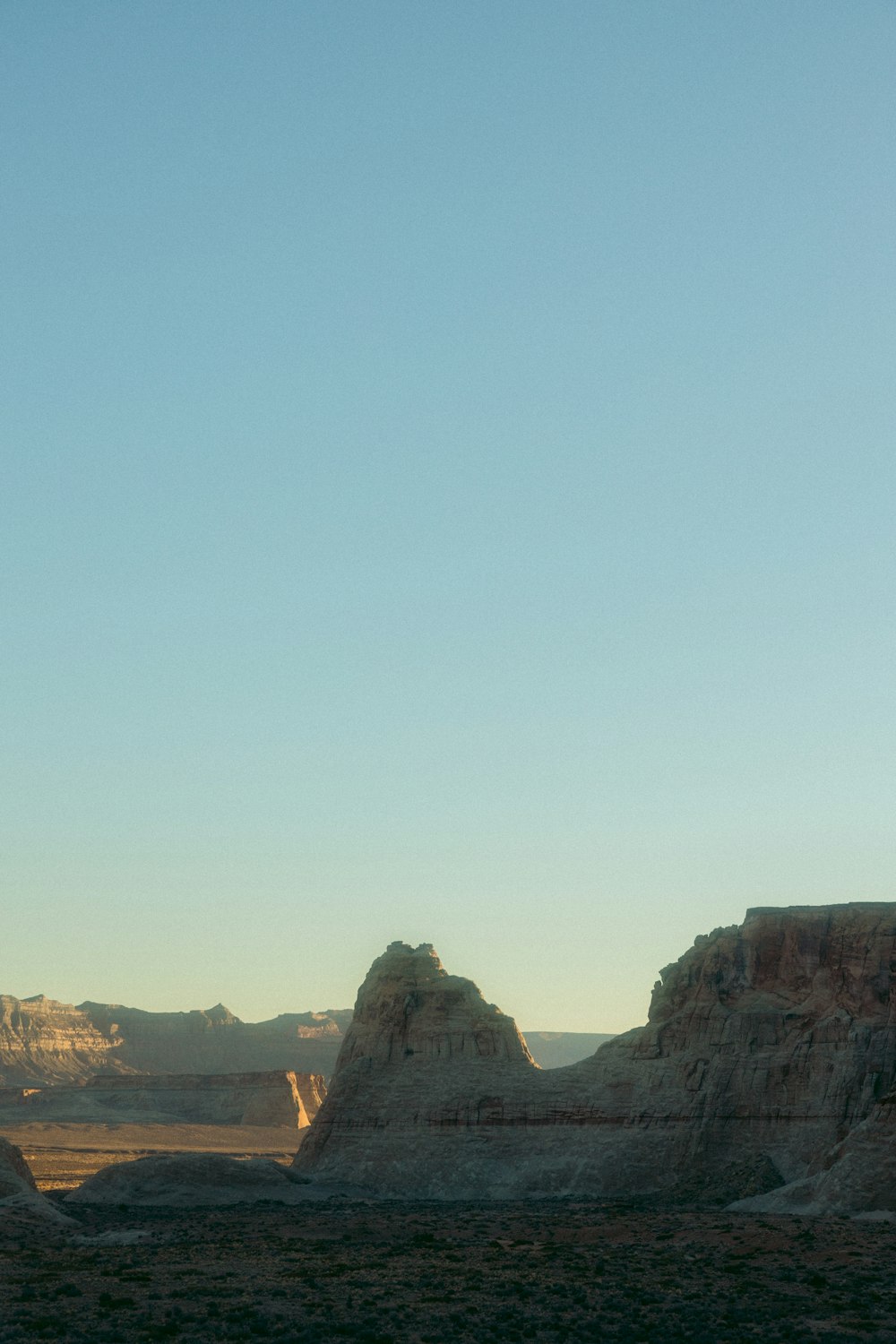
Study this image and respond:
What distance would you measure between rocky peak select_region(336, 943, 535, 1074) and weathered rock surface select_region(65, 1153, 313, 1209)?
10294 mm

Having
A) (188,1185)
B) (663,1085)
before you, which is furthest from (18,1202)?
(663,1085)

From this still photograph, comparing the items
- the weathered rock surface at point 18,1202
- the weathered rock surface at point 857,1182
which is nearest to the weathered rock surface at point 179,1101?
the weathered rock surface at point 18,1202

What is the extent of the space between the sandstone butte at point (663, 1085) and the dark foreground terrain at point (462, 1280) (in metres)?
9.44

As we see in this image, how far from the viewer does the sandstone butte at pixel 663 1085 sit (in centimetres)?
6812

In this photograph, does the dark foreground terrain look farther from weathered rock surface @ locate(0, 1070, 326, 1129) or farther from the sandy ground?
weathered rock surface @ locate(0, 1070, 326, 1129)

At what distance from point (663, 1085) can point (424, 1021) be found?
49.0 ft

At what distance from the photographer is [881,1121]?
57.7 metres

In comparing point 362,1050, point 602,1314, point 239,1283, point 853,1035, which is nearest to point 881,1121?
point 853,1035

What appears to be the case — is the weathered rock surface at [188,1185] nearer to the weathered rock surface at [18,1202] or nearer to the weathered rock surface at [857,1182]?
the weathered rock surface at [18,1202]

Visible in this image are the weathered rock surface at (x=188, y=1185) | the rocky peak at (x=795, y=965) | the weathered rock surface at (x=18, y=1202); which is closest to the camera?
the weathered rock surface at (x=18, y=1202)

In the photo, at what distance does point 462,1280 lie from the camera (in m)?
44.8

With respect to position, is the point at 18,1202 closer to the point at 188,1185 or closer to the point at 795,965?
the point at 188,1185

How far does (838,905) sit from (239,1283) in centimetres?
4016

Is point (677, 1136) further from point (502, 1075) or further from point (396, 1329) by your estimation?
point (396, 1329)
